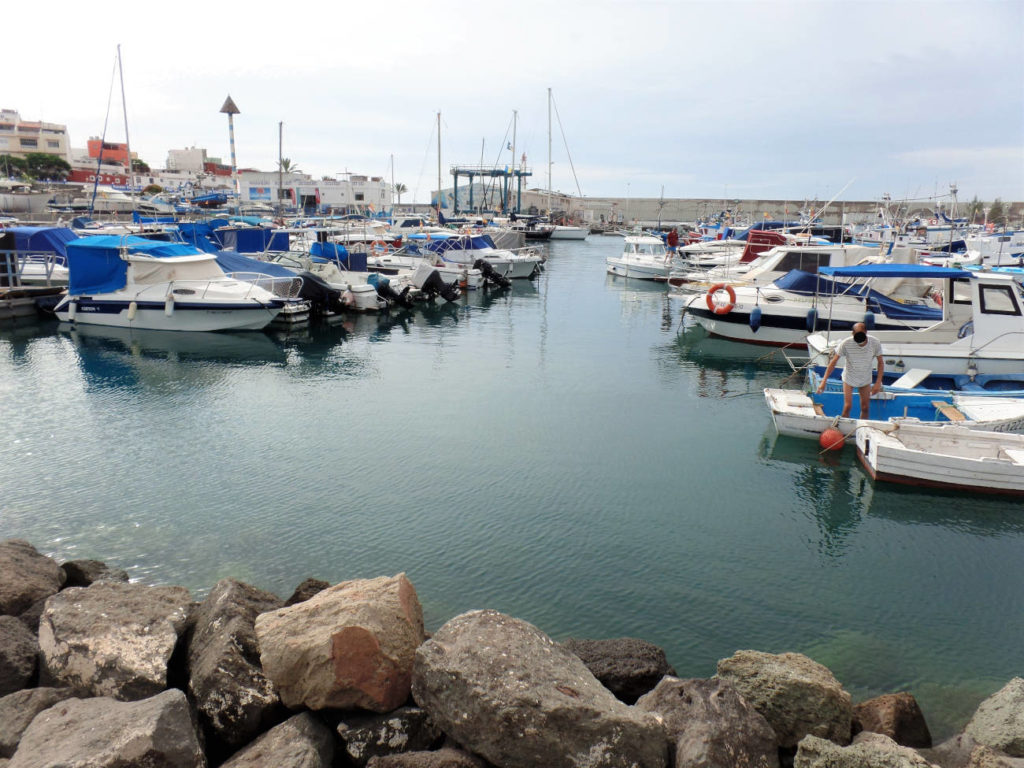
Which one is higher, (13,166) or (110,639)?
(13,166)

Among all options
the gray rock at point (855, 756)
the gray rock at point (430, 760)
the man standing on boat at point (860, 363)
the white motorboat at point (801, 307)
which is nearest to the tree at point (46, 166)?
the white motorboat at point (801, 307)

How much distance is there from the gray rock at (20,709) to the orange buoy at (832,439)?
1139cm

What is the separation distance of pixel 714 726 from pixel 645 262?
37335mm

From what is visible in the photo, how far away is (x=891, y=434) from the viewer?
442 inches

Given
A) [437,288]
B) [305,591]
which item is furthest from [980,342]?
[437,288]

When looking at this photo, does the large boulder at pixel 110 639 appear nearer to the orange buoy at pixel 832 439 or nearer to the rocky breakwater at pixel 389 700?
the rocky breakwater at pixel 389 700

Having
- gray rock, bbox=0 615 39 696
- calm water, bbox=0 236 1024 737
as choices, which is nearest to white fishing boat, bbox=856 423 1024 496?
calm water, bbox=0 236 1024 737

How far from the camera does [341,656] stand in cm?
491

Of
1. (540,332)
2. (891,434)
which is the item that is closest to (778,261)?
(540,332)

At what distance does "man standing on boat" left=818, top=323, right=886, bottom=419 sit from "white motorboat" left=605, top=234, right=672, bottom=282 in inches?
1026

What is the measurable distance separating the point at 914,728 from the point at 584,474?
6531 millimetres

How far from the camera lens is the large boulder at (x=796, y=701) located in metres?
5.23

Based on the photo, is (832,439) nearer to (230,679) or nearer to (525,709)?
(525,709)

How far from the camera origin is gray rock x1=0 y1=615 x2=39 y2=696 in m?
5.43
